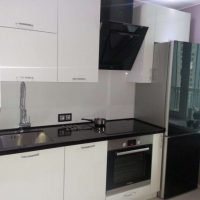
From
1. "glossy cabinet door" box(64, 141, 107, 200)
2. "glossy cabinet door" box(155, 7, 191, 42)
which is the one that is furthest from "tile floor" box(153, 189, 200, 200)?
"glossy cabinet door" box(155, 7, 191, 42)

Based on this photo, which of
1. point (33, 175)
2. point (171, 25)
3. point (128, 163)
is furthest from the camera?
point (171, 25)

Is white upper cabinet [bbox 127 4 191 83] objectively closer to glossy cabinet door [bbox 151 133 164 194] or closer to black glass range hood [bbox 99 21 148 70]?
black glass range hood [bbox 99 21 148 70]

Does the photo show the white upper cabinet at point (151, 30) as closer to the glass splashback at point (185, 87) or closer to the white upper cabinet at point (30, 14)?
the glass splashback at point (185, 87)

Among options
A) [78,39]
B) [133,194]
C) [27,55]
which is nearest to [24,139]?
[27,55]

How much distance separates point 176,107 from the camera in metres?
2.46

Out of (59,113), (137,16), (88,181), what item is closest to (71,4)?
(137,16)

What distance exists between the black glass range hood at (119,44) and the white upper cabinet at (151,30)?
11cm

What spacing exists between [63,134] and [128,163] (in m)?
0.75

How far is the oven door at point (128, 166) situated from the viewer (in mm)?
2242

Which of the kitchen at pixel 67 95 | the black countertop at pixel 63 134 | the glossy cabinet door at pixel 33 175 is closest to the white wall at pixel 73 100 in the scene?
the kitchen at pixel 67 95

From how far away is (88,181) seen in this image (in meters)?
2.12

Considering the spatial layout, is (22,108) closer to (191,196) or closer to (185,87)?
(185,87)

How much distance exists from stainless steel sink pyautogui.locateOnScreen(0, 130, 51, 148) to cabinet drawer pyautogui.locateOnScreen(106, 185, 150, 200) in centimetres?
90

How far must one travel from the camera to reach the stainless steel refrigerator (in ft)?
7.86
